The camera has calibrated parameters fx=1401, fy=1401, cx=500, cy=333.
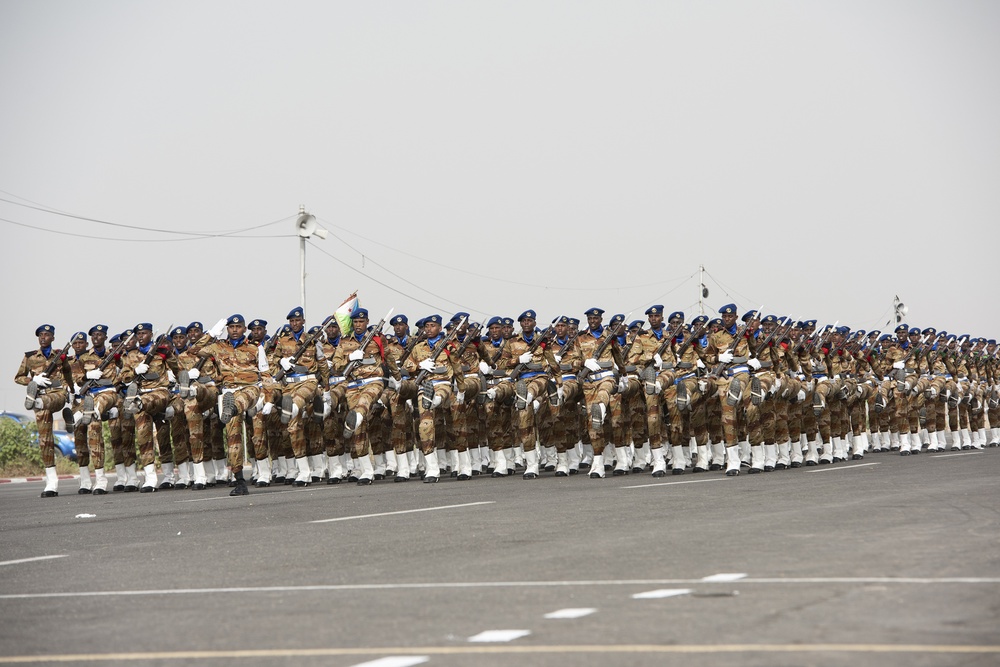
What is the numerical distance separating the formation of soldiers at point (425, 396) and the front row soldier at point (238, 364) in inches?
0.9

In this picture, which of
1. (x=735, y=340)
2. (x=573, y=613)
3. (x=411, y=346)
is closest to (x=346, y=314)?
(x=411, y=346)

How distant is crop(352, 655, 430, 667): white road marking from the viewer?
635cm

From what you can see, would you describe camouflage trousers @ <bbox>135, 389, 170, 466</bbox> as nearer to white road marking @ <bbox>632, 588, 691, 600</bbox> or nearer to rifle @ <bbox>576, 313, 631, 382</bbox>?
rifle @ <bbox>576, 313, 631, 382</bbox>

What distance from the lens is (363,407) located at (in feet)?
70.6

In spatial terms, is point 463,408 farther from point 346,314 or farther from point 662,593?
point 662,593

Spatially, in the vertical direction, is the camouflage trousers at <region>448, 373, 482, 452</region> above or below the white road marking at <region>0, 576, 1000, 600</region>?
above

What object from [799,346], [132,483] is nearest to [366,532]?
[132,483]

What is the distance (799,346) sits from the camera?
24.0 meters

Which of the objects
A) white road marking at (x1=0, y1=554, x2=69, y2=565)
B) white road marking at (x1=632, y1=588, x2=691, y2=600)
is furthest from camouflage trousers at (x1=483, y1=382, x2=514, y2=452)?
white road marking at (x1=632, y1=588, x2=691, y2=600)

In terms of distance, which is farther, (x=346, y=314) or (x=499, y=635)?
(x=346, y=314)

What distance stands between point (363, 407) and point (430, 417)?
3.41 ft

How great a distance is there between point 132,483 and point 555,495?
947cm

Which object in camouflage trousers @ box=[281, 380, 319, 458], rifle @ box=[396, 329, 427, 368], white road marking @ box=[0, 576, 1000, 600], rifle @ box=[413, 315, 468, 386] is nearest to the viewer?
white road marking @ box=[0, 576, 1000, 600]

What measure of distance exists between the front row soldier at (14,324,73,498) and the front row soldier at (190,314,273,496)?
2114 millimetres
